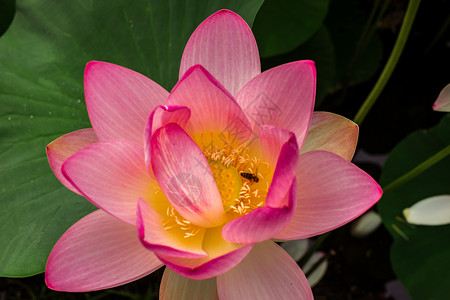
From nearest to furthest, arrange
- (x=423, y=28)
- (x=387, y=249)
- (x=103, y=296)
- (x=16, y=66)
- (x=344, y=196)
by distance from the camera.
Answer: (x=344, y=196) < (x=16, y=66) < (x=103, y=296) < (x=387, y=249) < (x=423, y=28)

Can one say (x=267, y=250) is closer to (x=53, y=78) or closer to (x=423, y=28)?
(x=53, y=78)

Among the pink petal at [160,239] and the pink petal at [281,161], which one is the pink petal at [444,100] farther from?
the pink petal at [160,239]

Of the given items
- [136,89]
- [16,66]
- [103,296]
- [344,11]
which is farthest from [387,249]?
[16,66]

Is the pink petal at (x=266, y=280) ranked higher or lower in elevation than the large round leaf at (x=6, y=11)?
lower

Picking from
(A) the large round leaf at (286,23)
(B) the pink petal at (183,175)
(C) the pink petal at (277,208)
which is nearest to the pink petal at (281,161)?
(C) the pink petal at (277,208)

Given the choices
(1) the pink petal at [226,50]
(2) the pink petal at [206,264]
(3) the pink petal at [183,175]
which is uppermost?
(1) the pink petal at [226,50]

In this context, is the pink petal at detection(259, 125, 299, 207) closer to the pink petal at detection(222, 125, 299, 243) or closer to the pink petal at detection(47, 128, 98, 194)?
the pink petal at detection(222, 125, 299, 243)

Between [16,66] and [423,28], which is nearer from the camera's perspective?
[16,66]

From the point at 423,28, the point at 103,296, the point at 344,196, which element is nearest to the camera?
the point at 344,196
